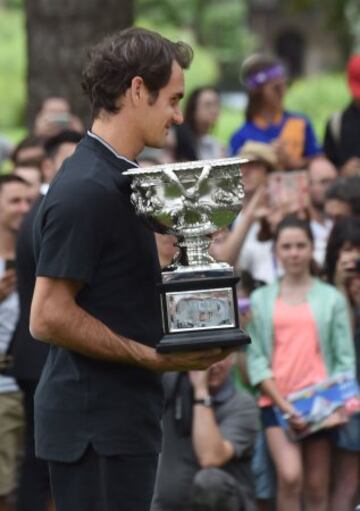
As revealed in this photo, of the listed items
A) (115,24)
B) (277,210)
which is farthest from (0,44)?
(277,210)

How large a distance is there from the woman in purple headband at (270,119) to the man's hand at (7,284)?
3482 millimetres

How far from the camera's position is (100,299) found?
4.86m

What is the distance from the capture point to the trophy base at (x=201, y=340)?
4.79 m

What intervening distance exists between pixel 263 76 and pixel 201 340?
6.58 meters

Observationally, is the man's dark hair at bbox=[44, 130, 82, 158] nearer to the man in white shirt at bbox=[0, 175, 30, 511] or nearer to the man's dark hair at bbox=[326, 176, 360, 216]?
the man in white shirt at bbox=[0, 175, 30, 511]

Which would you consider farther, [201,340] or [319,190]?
[319,190]

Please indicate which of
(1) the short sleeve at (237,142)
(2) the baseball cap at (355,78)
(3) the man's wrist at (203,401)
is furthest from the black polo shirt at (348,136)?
(3) the man's wrist at (203,401)

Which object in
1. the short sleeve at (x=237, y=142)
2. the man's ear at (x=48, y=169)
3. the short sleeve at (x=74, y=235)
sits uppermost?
the short sleeve at (x=237, y=142)

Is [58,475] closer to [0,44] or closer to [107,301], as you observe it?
[107,301]

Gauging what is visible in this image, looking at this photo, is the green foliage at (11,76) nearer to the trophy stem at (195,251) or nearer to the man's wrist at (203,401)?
the man's wrist at (203,401)

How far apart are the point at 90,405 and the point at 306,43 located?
71.4 metres

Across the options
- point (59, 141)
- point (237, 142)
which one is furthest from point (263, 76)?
point (59, 141)

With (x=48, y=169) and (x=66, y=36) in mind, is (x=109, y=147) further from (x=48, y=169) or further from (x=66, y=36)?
(x=66, y=36)

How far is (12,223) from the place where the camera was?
820cm
